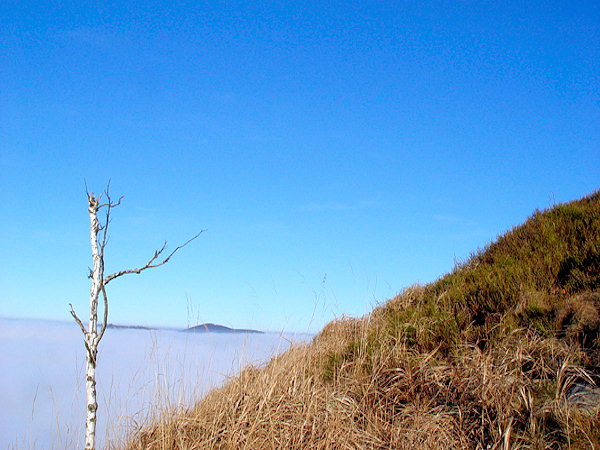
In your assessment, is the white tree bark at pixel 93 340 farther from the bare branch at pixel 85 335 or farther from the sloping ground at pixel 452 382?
the sloping ground at pixel 452 382

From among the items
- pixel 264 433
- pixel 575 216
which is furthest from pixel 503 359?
pixel 575 216

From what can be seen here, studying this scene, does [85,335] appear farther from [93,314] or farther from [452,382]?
[452,382]

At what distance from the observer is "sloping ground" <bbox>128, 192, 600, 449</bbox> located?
5020 millimetres

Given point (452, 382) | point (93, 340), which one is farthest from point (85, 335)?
point (452, 382)

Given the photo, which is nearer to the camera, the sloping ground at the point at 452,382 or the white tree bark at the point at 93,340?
the white tree bark at the point at 93,340

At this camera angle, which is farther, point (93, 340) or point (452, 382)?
point (452, 382)

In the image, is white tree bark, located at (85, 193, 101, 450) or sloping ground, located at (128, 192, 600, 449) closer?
white tree bark, located at (85, 193, 101, 450)

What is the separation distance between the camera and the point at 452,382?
564cm

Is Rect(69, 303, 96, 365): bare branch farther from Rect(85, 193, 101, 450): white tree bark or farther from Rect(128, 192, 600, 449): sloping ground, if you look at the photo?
Rect(128, 192, 600, 449): sloping ground

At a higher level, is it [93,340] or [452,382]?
[93,340]

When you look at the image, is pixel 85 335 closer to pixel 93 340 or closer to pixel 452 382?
pixel 93 340

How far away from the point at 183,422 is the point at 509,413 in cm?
371

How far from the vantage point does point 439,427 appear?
5.12m

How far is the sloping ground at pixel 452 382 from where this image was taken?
502 cm
